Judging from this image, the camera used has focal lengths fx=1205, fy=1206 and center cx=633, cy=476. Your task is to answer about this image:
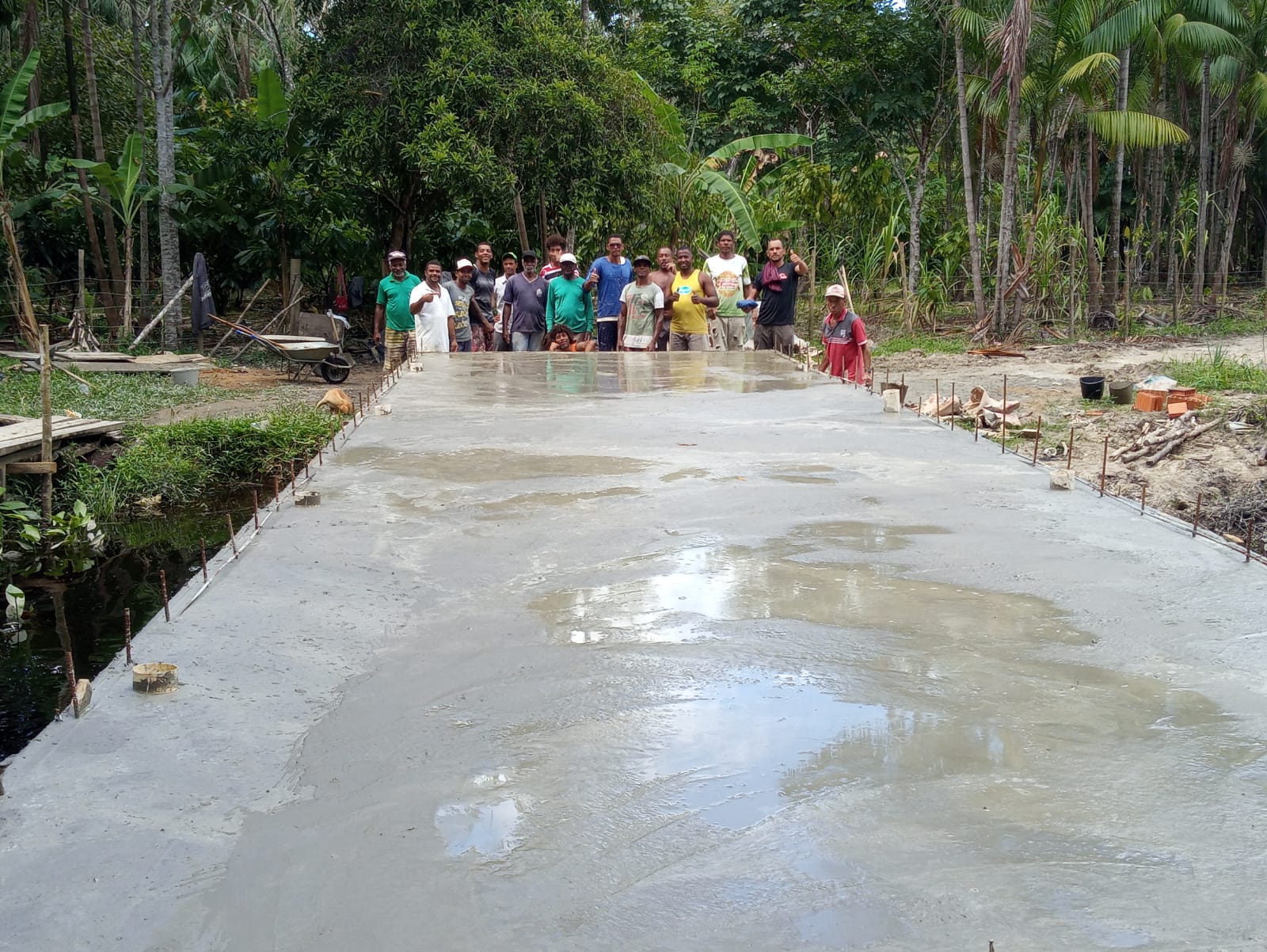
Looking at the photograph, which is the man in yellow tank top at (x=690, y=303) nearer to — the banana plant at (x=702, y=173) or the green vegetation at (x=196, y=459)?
the green vegetation at (x=196, y=459)

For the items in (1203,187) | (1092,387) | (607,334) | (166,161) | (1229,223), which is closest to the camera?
(607,334)

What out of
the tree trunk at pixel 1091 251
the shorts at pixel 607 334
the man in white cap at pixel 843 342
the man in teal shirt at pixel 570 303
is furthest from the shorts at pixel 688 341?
the tree trunk at pixel 1091 251

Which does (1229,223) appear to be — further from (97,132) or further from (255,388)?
(97,132)

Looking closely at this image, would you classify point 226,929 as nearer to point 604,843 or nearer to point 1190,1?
point 604,843

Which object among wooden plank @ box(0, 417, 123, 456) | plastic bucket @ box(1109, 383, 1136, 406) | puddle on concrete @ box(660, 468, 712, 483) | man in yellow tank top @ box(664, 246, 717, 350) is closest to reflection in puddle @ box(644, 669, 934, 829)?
puddle on concrete @ box(660, 468, 712, 483)

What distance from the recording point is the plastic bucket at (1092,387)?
11484mm

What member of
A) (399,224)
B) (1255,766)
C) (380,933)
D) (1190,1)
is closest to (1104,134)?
(1190,1)

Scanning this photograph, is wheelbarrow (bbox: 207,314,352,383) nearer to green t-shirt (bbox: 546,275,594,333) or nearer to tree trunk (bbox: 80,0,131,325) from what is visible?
tree trunk (bbox: 80,0,131,325)

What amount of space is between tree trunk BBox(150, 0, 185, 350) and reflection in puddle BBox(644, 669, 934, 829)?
564 inches

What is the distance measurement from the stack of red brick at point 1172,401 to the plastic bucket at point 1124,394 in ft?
0.67

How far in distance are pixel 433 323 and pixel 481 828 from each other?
8415 mm

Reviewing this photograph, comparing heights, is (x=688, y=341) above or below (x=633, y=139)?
below

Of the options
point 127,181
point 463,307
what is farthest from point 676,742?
point 127,181

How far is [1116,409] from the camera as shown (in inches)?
432
